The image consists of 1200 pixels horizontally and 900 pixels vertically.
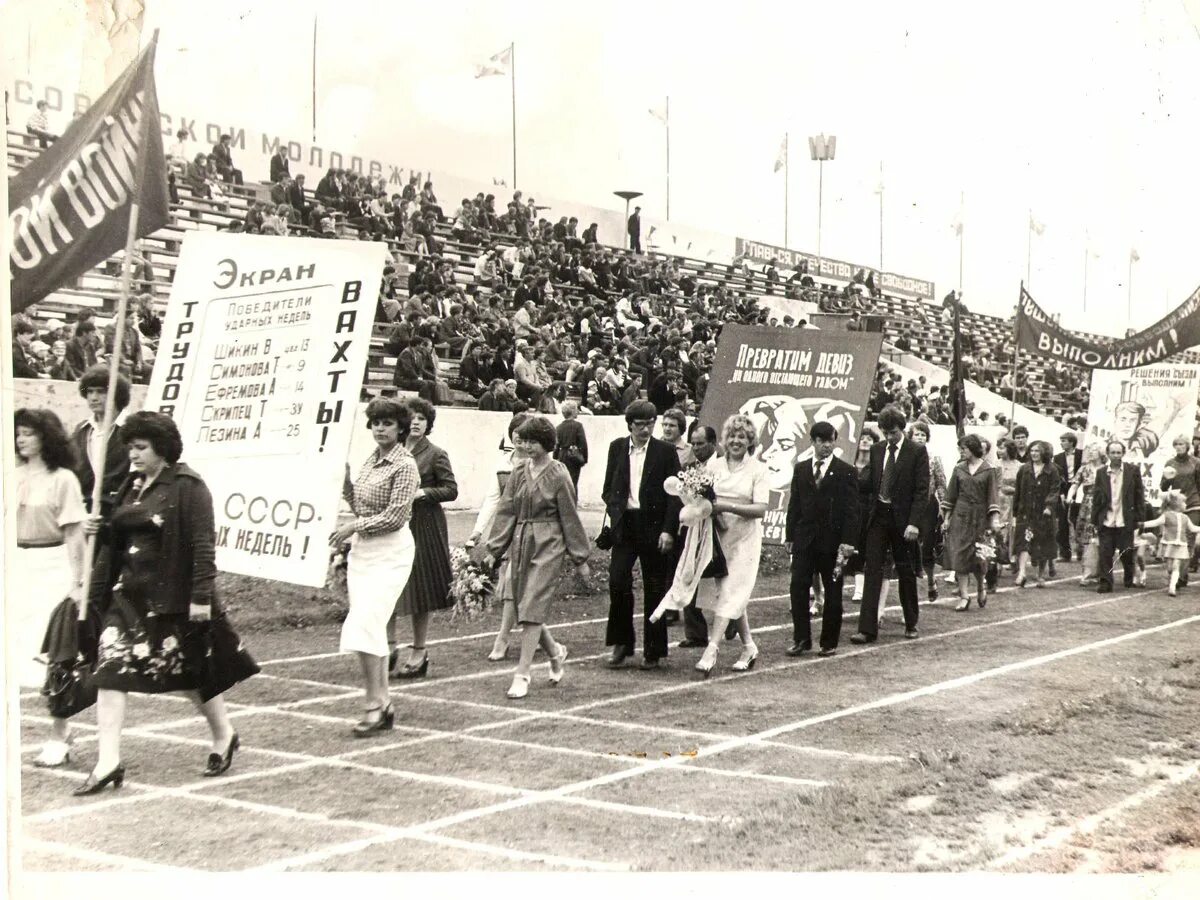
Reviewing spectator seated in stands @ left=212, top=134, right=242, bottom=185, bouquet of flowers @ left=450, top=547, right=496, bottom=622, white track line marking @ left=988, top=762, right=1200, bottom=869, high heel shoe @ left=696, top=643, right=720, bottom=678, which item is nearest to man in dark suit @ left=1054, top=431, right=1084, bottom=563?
high heel shoe @ left=696, top=643, right=720, bottom=678

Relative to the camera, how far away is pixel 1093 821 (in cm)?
641

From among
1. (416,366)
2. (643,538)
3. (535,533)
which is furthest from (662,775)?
(416,366)

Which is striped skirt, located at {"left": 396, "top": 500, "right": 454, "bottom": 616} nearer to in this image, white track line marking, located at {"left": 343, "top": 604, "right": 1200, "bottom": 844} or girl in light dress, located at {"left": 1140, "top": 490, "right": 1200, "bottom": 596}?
white track line marking, located at {"left": 343, "top": 604, "right": 1200, "bottom": 844}

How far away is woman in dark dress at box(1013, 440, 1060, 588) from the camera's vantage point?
15.3m

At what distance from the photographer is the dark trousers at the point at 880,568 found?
36.3 ft

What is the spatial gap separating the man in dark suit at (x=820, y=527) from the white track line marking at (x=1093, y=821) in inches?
140

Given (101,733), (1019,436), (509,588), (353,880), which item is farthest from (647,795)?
(1019,436)

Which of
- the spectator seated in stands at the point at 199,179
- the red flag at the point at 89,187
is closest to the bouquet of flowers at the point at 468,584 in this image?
the red flag at the point at 89,187

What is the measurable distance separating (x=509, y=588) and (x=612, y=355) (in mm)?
8460

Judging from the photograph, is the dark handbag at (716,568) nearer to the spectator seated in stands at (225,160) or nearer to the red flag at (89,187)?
the red flag at (89,187)

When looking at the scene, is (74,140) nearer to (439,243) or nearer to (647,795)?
(647,795)

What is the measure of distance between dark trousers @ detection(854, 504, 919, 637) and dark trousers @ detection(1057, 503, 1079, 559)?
19.1ft

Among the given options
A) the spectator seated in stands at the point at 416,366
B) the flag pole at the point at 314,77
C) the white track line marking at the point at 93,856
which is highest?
the flag pole at the point at 314,77

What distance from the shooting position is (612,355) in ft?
58.1
